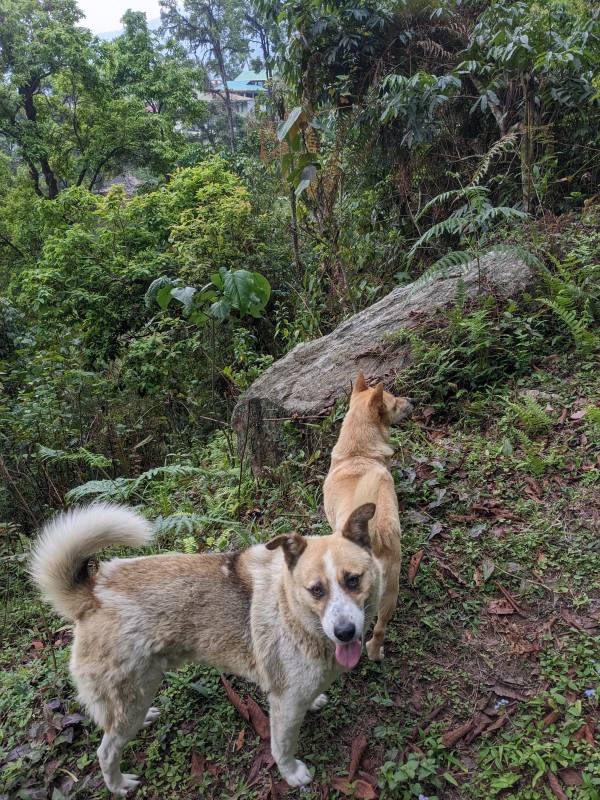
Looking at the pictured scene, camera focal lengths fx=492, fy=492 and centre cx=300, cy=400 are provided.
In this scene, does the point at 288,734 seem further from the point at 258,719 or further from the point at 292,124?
the point at 292,124

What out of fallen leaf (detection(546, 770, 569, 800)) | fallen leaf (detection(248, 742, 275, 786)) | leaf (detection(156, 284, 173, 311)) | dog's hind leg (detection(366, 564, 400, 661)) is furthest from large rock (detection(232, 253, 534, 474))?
fallen leaf (detection(546, 770, 569, 800))

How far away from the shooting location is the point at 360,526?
2.55 m

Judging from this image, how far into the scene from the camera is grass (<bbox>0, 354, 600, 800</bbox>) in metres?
2.45

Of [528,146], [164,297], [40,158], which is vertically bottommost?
[164,297]

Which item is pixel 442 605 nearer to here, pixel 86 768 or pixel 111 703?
pixel 111 703

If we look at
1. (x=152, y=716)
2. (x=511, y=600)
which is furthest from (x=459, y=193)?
(x=152, y=716)

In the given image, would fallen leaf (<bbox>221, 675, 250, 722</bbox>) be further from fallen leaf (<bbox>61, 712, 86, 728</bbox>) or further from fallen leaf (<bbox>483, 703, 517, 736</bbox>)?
fallen leaf (<bbox>483, 703, 517, 736</bbox>)

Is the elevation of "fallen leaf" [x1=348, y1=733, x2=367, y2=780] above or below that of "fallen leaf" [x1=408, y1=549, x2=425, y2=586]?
below

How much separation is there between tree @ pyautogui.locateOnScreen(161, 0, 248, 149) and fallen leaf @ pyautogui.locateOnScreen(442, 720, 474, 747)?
44302 mm

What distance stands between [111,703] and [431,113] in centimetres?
785

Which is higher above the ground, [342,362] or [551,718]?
[342,362]

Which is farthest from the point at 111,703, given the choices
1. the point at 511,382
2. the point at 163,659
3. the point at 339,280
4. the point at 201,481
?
the point at 339,280

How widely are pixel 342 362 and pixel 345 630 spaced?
356 centimetres

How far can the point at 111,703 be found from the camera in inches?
96.9
